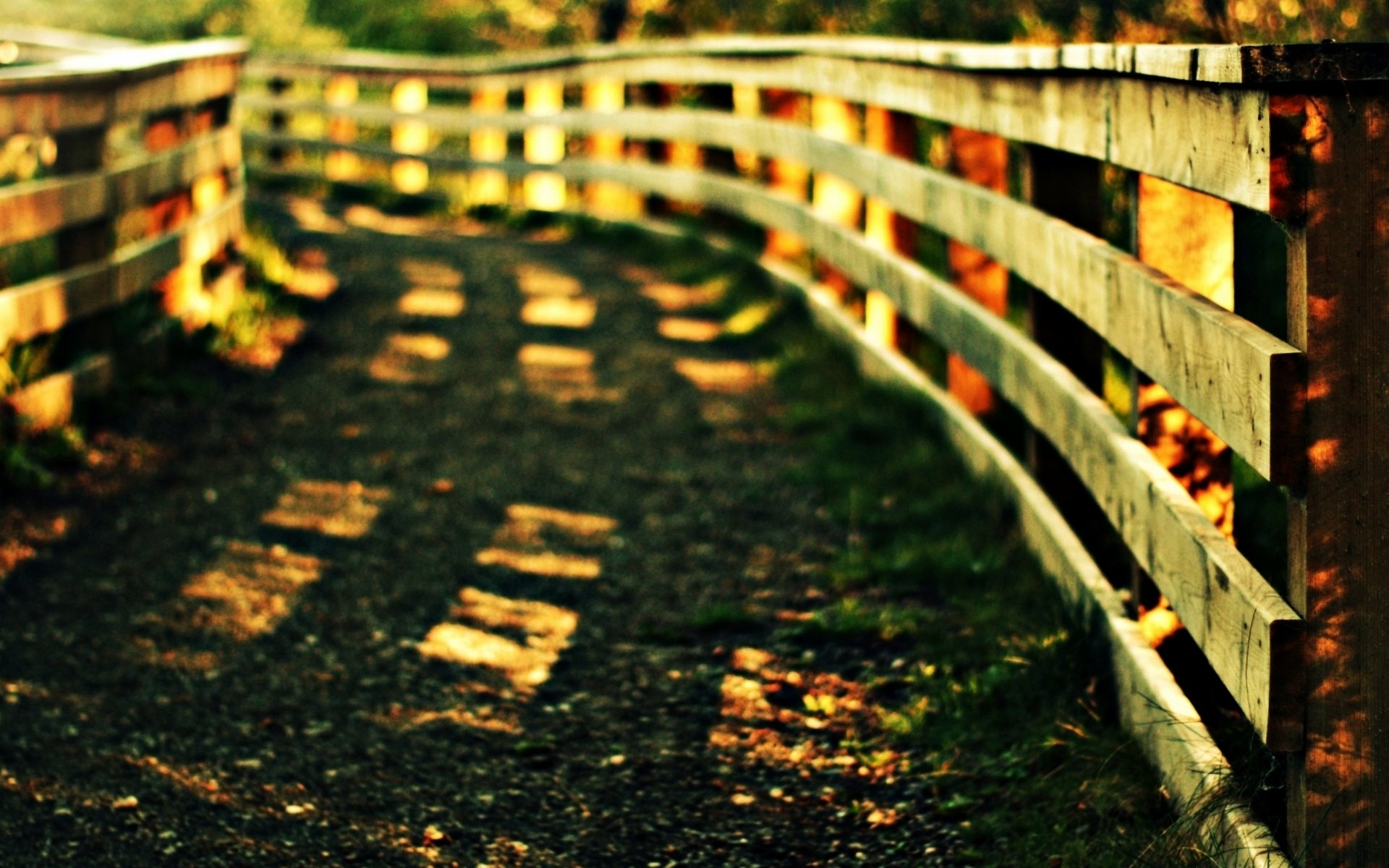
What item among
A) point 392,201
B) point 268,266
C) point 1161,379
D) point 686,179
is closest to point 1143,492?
point 1161,379

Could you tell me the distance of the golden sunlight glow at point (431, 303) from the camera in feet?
31.2

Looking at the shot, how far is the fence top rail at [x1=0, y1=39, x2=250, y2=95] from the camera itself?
6.19 metres

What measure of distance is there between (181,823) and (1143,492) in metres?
2.18

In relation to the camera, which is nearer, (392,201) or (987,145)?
(987,145)

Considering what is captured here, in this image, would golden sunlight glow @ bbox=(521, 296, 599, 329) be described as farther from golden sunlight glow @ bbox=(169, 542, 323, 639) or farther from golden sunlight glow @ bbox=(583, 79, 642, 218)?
golden sunlight glow @ bbox=(169, 542, 323, 639)

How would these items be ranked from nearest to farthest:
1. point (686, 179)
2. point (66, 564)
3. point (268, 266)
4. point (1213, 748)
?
1. point (1213, 748)
2. point (66, 564)
3. point (268, 266)
4. point (686, 179)

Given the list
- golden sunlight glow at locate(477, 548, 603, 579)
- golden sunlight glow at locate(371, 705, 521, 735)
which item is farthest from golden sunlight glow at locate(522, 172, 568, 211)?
golden sunlight glow at locate(371, 705, 521, 735)

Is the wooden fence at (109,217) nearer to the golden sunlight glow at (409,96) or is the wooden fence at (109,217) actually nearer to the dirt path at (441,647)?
the dirt path at (441,647)

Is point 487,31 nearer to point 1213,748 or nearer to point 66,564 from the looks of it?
point 66,564

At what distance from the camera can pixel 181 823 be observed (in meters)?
3.66

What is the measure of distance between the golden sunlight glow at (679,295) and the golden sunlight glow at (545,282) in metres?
0.45

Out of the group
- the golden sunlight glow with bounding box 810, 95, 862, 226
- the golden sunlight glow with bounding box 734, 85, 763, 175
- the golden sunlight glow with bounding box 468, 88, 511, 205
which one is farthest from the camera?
the golden sunlight glow with bounding box 468, 88, 511, 205

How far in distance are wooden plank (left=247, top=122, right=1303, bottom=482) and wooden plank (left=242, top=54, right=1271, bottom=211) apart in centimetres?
22

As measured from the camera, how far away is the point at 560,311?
955cm
